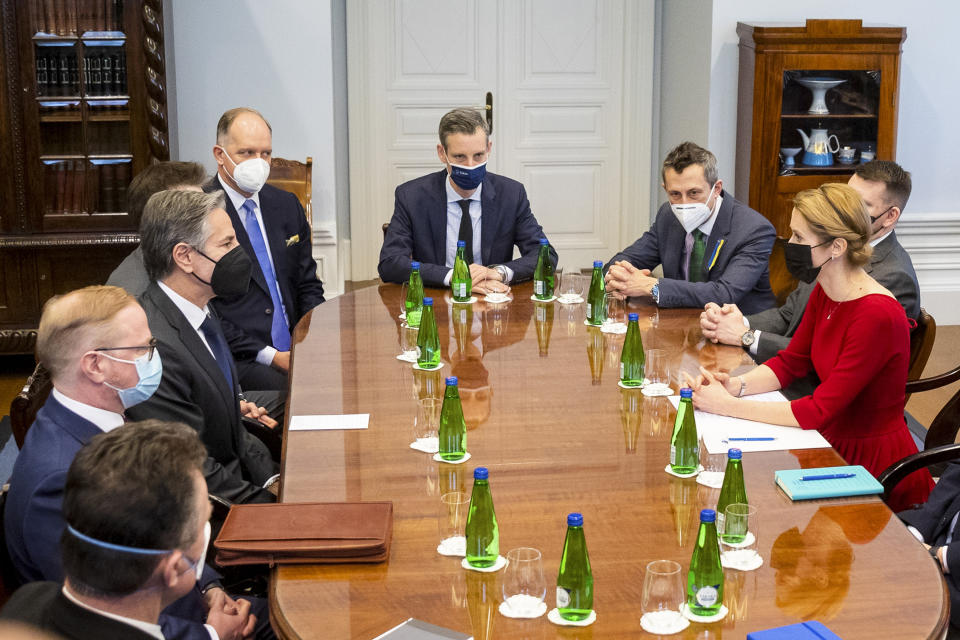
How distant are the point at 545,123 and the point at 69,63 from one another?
325 cm

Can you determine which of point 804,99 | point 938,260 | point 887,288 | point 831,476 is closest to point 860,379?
point 831,476

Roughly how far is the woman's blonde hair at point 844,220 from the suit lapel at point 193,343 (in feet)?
5.70

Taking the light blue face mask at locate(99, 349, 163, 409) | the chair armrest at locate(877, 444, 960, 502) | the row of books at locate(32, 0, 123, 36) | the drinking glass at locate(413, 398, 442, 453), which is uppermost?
the row of books at locate(32, 0, 123, 36)

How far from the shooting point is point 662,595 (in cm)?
184

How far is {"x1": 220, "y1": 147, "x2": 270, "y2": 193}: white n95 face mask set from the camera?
4375 millimetres

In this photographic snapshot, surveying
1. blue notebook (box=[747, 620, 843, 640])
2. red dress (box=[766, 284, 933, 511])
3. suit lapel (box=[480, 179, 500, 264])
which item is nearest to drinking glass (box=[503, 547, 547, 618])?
blue notebook (box=[747, 620, 843, 640])

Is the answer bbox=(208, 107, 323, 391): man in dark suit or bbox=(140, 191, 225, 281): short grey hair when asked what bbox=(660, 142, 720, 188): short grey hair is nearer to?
bbox=(208, 107, 323, 391): man in dark suit

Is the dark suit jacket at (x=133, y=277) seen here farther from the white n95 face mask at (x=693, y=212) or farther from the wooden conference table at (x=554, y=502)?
the white n95 face mask at (x=693, y=212)

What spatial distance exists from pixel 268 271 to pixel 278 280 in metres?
0.07

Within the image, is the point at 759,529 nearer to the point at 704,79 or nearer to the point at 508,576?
the point at 508,576

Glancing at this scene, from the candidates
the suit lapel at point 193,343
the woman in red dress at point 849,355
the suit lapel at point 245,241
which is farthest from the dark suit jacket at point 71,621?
the suit lapel at point 245,241

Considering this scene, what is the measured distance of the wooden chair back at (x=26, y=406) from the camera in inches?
98.6

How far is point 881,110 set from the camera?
6281mm

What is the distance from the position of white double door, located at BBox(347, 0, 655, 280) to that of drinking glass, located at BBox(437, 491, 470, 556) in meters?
5.36
